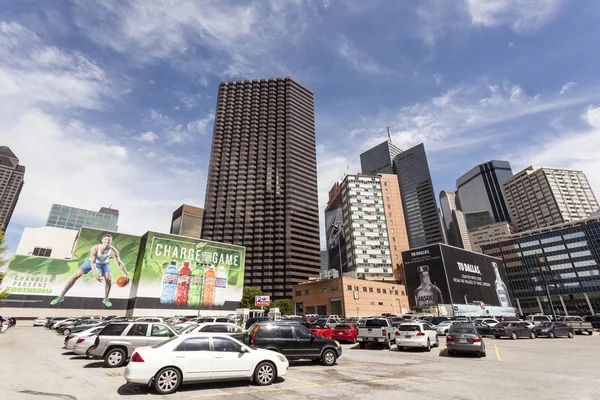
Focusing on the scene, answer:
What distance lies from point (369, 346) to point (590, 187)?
24571 centimetres

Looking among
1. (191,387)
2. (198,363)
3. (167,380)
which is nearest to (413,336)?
(191,387)

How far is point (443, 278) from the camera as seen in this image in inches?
3287

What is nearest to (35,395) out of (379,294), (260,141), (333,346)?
(333,346)

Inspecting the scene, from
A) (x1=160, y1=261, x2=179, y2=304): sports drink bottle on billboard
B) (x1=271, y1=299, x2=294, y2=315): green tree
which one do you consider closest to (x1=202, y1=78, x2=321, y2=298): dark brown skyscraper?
(x1=271, y1=299, x2=294, y2=315): green tree

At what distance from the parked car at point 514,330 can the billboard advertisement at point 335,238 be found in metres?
75.3

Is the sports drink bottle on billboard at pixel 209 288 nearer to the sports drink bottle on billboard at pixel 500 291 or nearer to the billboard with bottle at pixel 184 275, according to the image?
the billboard with bottle at pixel 184 275

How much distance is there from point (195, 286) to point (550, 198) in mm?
206191

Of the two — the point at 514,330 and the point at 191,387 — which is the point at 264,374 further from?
the point at 514,330

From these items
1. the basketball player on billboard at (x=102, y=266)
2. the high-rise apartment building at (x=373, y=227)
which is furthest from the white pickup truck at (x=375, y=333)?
the high-rise apartment building at (x=373, y=227)

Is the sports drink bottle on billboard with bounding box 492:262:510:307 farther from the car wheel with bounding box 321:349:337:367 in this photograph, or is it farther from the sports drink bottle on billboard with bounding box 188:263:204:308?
the car wheel with bounding box 321:349:337:367

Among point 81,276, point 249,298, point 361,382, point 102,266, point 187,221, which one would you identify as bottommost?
point 361,382

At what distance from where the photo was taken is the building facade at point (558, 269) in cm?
10888

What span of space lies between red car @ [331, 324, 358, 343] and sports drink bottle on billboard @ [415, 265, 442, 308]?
70662mm

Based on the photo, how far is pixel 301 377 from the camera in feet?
33.4
